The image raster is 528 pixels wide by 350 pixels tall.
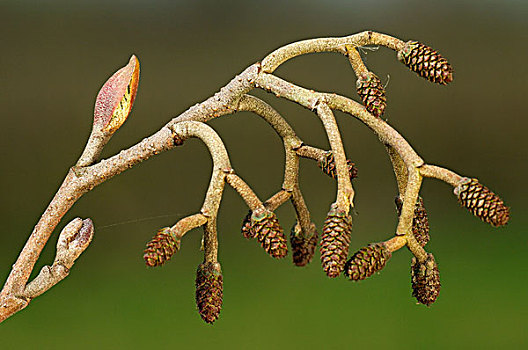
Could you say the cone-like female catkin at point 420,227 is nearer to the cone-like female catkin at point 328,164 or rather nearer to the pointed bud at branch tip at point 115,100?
the cone-like female catkin at point 328,164

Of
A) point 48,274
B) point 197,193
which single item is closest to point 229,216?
point 197,193

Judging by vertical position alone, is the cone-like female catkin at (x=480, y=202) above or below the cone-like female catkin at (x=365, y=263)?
above

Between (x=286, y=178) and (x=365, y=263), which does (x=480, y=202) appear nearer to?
(x=365, y=263)

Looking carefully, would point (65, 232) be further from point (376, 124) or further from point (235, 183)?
point (376, 124)

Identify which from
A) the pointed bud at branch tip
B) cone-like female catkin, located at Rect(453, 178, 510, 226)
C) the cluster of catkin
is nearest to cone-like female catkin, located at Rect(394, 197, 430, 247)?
the cluster of catkin

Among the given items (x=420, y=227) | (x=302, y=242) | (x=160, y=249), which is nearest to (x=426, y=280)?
(x=420, y=227)

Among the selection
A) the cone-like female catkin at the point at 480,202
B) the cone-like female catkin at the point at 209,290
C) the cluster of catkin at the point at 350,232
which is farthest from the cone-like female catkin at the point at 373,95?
the cone-like female catkin at the point at 209,290

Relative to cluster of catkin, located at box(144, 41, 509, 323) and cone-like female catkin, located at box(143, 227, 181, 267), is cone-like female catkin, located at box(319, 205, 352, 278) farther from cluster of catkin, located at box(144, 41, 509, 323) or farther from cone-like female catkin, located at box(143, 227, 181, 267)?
cone-like female catkin, located at box(143, 227, 181, 267)
